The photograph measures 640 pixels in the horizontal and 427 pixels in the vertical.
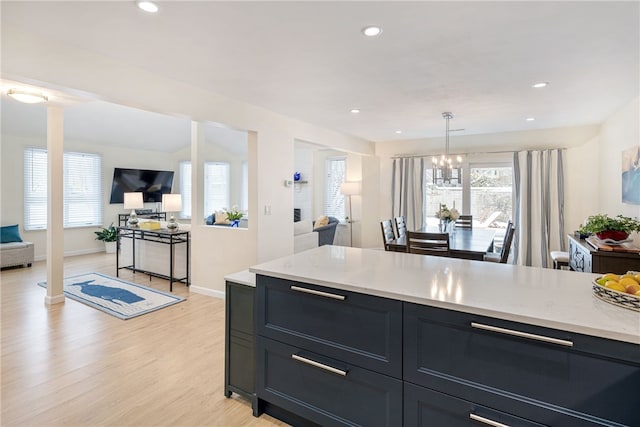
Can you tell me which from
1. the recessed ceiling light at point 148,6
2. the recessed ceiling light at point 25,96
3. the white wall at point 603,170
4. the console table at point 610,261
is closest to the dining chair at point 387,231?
the console table at point 610,261

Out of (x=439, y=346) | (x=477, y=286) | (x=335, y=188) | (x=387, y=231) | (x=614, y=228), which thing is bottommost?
(x=439, y=346)

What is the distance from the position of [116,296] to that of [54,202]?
1.35 meters

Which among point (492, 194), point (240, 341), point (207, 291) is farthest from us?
point (492, 194)

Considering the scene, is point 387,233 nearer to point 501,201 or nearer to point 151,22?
point 501,201

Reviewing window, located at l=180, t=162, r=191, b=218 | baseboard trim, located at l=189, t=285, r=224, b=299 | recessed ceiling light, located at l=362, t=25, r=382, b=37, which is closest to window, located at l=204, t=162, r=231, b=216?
window, located at l=180, t=162, r=191, b=218

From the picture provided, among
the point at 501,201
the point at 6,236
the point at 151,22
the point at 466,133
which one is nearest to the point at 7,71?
the point at 151,22

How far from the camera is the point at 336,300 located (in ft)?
5.59

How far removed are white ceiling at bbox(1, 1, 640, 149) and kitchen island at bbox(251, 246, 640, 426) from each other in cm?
152

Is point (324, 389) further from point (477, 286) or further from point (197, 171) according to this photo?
point (197, 171)

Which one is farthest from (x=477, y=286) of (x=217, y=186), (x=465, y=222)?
(x=217, y=186)

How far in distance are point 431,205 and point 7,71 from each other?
6.25 m

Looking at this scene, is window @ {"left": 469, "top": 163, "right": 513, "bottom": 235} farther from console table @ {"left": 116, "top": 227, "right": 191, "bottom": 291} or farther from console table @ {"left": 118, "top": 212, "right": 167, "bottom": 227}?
console table @ {"left": 118, "top": 212, "right": 167, "bottom": 227}

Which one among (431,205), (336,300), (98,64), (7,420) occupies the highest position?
(98,64)

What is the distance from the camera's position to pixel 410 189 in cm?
670
